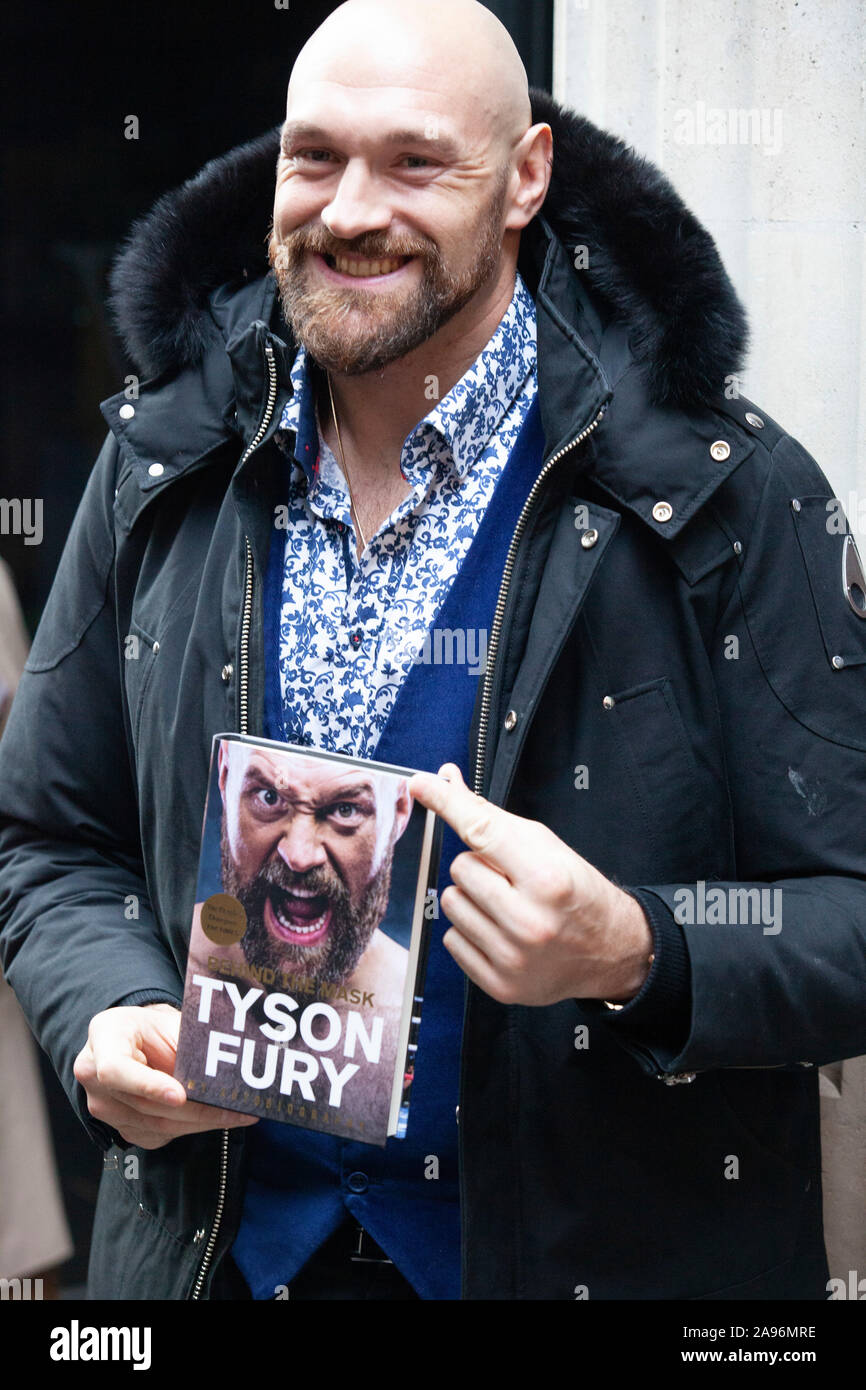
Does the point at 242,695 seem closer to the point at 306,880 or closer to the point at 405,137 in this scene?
the point at 306,880

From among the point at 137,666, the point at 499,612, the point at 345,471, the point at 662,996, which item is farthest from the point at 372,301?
the point at 662,996

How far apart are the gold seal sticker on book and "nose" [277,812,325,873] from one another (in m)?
0.09

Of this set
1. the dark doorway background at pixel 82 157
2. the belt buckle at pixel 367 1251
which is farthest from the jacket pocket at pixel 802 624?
the dark doorway background at pixel 82 157

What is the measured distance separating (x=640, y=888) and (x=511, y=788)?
0.20 meters

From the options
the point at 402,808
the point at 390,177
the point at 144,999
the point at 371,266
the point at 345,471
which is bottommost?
the point at 144,999

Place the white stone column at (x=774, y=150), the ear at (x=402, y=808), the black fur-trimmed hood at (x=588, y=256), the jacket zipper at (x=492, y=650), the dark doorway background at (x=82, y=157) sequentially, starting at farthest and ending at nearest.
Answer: the dark doorway background at (x=82, y=157)
the white stone column at (x=774, y=150)
the black fur-trimmed hood at (x=588, y=256)
the jacket zipper at (x=492, y=650)
the ear at (x=402, y=808)

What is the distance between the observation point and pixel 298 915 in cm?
159

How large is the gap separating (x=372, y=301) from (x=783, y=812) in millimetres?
832

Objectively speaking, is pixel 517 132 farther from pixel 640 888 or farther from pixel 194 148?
pixel 194 148

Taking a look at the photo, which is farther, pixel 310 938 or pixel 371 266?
pixel 371 266

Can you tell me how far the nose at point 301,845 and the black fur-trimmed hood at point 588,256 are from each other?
0.72m

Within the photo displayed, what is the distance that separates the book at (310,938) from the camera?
1542 mm

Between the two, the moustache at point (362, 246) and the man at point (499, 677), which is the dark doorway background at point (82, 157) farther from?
the moustache at point (362, 246)
